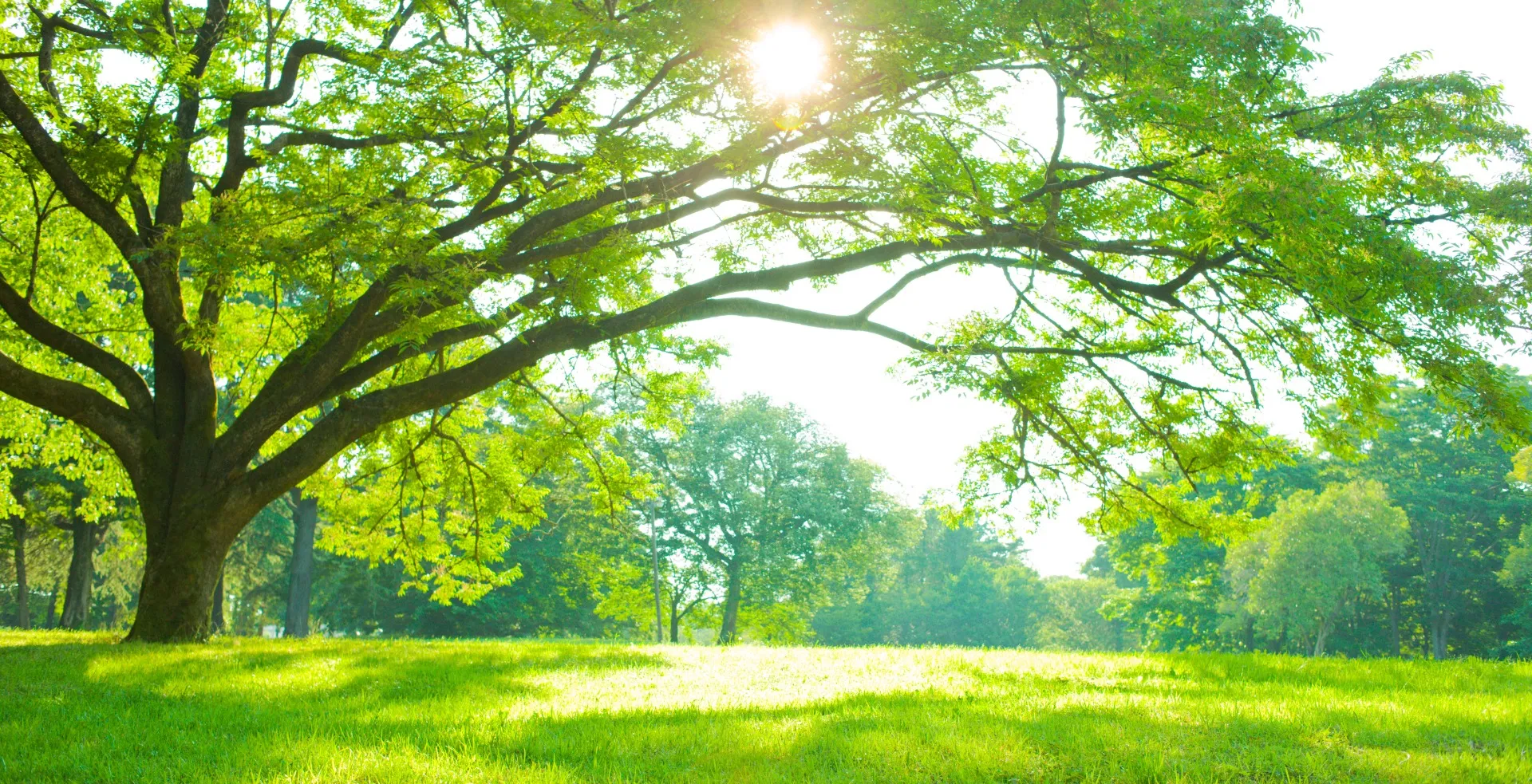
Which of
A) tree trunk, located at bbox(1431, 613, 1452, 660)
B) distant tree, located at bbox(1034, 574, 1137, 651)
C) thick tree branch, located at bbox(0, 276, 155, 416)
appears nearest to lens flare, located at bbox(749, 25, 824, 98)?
thick tree branch, located at bbox(0, 276, 155, 416)

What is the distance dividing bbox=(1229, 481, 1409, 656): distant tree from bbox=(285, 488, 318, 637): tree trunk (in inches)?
1301

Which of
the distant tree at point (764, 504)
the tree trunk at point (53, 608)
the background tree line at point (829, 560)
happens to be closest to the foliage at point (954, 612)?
the background tree line at point (829, 560)

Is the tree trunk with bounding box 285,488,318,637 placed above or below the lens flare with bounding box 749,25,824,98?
below

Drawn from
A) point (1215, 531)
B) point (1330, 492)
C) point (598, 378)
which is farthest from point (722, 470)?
point (1215, 531)

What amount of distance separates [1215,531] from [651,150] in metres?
9.21

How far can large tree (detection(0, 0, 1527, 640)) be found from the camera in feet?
27.9

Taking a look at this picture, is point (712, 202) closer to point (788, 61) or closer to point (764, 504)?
point (788, 61)

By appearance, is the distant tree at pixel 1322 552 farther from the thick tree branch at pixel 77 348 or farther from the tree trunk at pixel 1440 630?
the thick tree branch at pixel 77 348

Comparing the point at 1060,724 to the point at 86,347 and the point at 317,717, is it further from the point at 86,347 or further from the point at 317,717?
the point at 86,347

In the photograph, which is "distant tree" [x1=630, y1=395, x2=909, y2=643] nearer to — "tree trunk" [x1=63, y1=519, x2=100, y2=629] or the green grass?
"tree trunk" [x1=63, y1=519, x2=100, y2=629]

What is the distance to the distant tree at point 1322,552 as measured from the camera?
35031 millimetres

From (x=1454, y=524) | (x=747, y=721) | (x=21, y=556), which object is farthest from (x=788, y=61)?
(x=1454, y=524)

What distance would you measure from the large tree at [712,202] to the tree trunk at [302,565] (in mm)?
16302

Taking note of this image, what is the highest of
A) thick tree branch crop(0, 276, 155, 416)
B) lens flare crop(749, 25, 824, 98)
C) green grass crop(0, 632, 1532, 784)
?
lens flare crop(749, 25, 824, 98)
